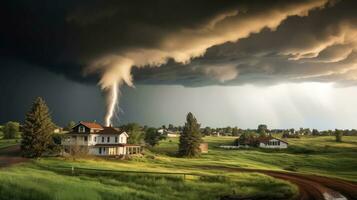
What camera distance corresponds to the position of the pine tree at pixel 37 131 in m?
77.2

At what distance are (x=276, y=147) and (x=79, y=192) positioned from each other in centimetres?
12413

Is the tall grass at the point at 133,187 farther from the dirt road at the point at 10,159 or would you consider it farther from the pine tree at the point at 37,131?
the pine tree at the point at 37,131

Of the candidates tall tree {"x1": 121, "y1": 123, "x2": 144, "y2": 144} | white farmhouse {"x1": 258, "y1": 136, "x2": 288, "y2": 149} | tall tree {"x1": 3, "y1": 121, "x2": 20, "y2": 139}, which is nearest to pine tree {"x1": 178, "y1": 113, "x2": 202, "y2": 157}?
tall tree {"x1": 121, "y1": 123, "x2": 144, "y2": 144}

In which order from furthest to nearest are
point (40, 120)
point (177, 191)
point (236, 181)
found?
point (40, 120)
point (236, 181)
point (177, 191)

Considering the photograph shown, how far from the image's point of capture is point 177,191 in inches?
1615

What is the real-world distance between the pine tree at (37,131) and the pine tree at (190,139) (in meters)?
38.2

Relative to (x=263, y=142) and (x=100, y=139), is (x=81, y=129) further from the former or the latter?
(x=263, y=142)

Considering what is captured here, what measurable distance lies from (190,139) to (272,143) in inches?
2119

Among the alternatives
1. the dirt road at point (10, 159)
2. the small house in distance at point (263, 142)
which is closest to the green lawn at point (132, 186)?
the dirt road at point (10, 159)

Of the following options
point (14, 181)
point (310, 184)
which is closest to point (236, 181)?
point (310, 184)

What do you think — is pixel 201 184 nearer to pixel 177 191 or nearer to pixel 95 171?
pixel 177 191

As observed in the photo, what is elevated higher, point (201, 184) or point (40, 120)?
point (40, 120)

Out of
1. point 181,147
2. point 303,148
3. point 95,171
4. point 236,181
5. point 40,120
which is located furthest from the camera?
point 303,148

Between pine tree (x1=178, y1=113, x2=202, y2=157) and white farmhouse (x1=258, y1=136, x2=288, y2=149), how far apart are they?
48.2 metres
